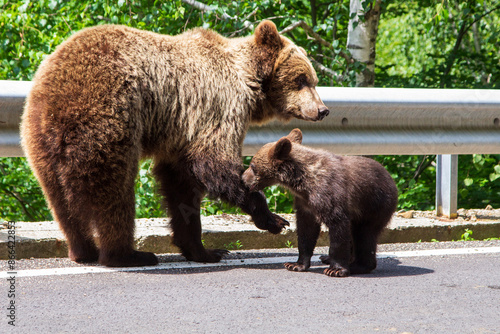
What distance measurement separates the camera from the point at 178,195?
459 cm

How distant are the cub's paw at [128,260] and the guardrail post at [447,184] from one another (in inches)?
110

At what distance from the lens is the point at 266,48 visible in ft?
15.7

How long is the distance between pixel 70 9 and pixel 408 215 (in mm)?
7262

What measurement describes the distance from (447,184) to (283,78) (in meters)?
Answer: 1.87

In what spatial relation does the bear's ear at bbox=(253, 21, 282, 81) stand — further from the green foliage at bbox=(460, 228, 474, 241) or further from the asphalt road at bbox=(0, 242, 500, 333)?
the green foliage at bbox=(460, 228, 474, 241)

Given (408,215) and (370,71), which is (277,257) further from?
(370,71)

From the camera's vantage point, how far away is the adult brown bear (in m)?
3.93

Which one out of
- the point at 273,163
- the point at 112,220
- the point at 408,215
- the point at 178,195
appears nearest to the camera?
the point at 112,220

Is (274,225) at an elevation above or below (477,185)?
above

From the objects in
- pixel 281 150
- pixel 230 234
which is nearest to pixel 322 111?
pixel 281 150

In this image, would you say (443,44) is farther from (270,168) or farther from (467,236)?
(270,168)

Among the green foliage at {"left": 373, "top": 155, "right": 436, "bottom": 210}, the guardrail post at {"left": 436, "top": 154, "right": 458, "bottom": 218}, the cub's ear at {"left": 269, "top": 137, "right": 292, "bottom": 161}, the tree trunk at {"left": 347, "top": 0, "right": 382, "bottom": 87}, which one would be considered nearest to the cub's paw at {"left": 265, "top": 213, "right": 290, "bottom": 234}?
the cub's ear at {"left": 269, "top": 137, "right": 292, "bottom": 161}

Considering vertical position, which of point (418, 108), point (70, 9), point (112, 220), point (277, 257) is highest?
point (70, 9)

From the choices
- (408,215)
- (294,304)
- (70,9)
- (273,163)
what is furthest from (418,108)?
(70,9)
